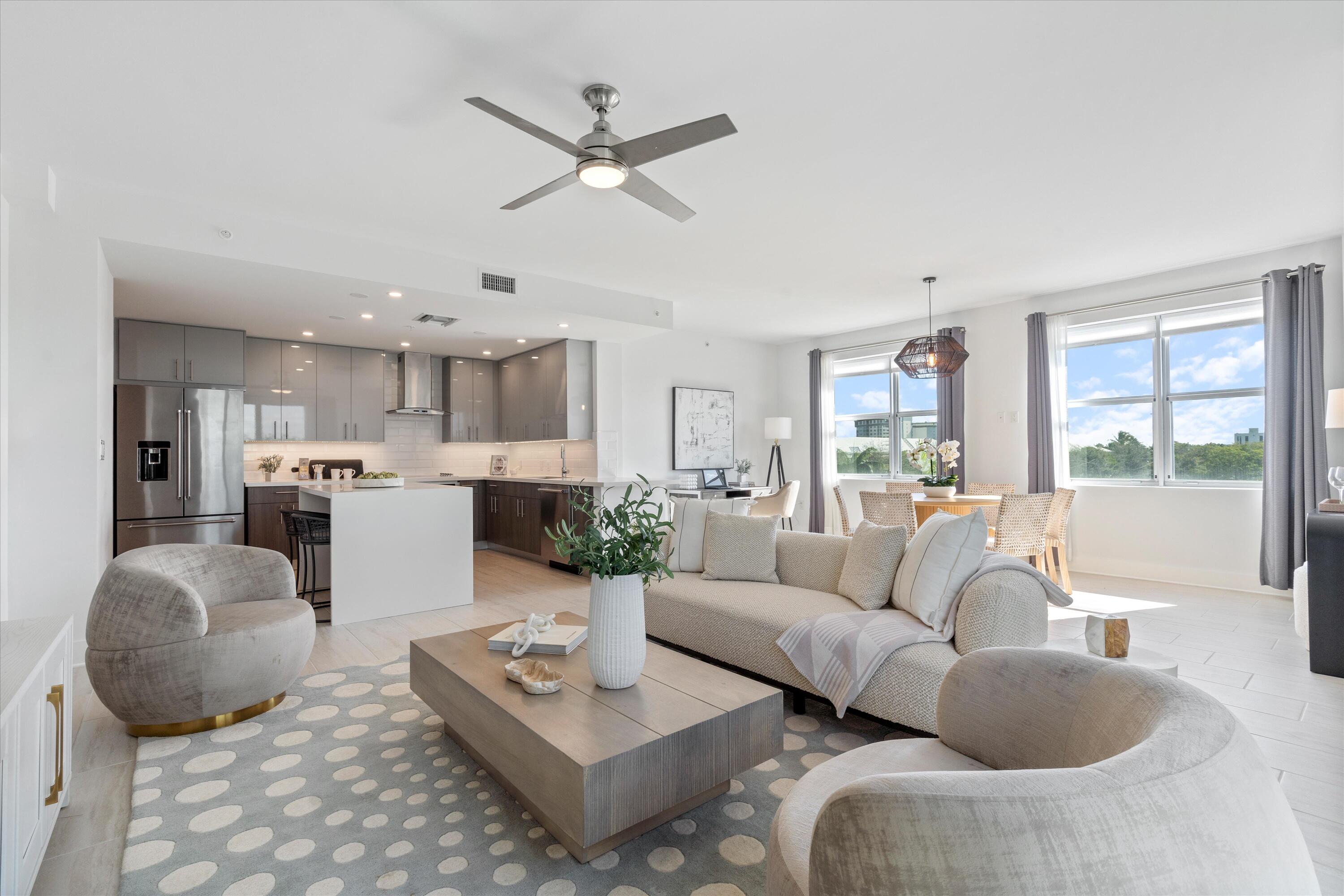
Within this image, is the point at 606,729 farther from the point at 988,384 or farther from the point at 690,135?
the point at 988,384

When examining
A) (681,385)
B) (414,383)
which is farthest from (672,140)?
(414,383)

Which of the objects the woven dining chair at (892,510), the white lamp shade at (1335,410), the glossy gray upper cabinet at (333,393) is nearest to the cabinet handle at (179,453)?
the glossy gray upper cabinet at (333,393)

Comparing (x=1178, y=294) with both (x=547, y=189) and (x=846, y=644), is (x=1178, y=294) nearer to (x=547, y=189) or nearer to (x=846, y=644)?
(x=846, y=644)

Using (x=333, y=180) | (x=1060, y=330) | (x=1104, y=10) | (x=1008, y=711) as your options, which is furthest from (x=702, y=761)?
(x=1060, y=330)

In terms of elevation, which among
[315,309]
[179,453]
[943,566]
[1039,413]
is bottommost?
[943,566]

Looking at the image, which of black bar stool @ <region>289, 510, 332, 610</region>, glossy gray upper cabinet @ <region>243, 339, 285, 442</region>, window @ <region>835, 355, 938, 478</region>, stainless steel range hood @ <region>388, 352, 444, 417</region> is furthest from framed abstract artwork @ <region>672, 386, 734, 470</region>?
glossy gray upper cabinet @ <region>243, 339, 285, 442</region>

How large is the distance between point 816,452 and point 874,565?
5621 mm

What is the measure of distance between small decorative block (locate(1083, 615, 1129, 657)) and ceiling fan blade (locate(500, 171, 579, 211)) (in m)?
2.72

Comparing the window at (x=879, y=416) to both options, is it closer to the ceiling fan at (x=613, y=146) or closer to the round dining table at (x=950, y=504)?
the round dining table at (x=950, y=504)

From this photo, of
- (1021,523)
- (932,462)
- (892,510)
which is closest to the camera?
(1021,523)

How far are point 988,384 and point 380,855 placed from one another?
6636 millimetres

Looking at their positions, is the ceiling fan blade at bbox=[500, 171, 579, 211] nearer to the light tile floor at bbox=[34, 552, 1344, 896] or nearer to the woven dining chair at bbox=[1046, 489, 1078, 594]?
the light tile floor at bbox=[34, 552, 1344, 896]

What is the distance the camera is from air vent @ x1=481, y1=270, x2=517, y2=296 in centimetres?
515

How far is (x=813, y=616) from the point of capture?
288 centimetres
